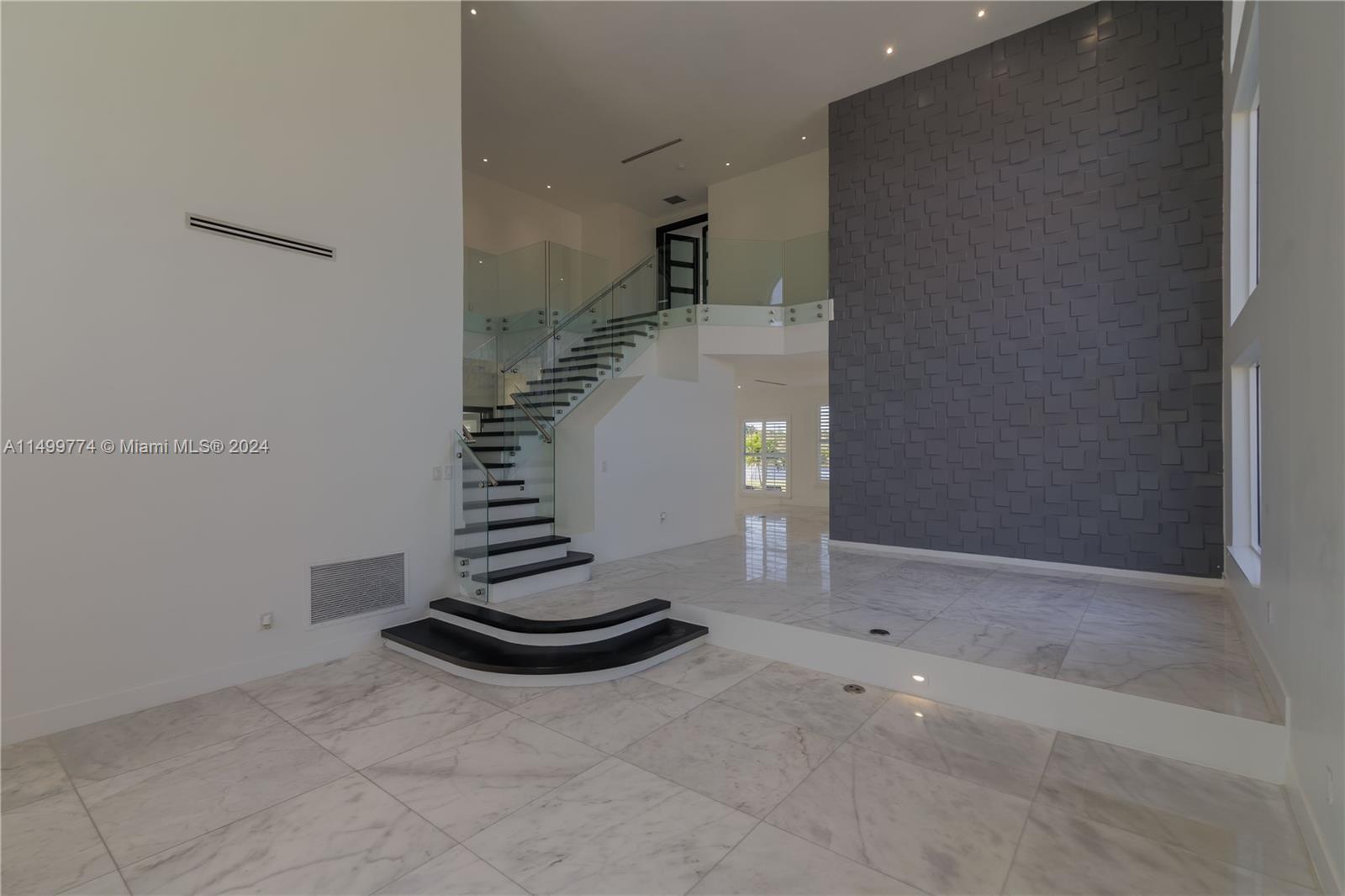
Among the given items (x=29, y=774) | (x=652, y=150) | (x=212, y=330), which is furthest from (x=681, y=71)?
(x=29, y=774)

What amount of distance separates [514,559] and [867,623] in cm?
319

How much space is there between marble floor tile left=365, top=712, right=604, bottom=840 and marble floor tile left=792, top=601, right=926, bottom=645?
2034mm

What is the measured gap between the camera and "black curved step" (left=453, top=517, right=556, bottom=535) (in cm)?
516

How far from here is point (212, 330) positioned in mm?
3920

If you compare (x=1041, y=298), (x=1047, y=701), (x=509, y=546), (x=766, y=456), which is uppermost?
(x=1041, y=298)

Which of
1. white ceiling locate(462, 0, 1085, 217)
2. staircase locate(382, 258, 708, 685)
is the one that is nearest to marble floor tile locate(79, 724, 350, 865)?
staircase locate(382, 258, 708, 685)

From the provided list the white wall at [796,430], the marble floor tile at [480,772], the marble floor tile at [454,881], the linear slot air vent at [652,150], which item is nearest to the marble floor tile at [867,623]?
the marble floor tile at [480,772]

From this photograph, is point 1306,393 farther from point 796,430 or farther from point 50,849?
point 796,430

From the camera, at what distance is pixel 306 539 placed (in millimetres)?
4340

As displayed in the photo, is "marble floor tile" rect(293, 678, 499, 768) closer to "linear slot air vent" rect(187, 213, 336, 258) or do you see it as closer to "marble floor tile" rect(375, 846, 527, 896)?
"marble floor tile" rect(375, 846, 527, 896)

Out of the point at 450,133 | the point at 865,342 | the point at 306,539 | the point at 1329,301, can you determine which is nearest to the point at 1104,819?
the point at 1329,301

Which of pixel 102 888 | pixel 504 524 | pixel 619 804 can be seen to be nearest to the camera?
pixel 102 888

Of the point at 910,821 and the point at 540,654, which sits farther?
the point at 540,654

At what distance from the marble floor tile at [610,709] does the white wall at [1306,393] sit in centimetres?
274
